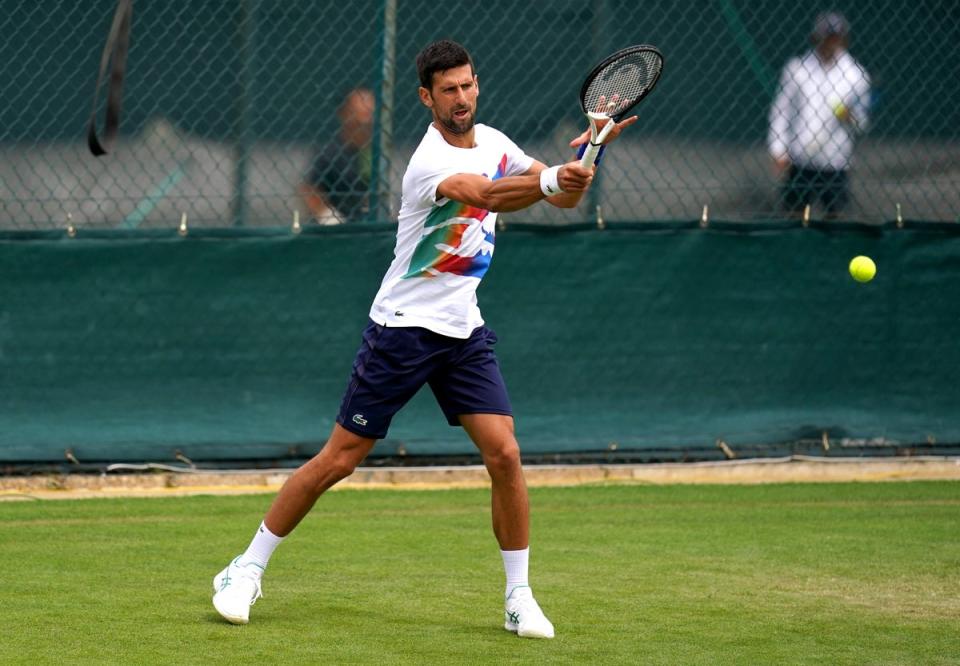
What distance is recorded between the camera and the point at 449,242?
Result: 4922mm

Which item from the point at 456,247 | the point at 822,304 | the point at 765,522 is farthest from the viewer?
the point at 822,304

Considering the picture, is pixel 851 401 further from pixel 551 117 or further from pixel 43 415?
pixel 43 415

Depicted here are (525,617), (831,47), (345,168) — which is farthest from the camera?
(831,47)

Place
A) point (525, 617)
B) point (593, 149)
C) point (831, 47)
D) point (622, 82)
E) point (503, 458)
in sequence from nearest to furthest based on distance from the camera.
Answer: point (593, 149) < point (525, 617) < point (503, 458) < point (622, 82) < point (831, 47)

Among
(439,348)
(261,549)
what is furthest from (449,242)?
(261,549)

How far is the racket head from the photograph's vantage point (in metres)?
4.93

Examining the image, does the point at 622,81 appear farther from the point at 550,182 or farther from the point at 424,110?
the point at 424,110

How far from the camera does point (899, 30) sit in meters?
8.34

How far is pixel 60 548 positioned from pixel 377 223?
2402 mm

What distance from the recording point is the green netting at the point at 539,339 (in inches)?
301

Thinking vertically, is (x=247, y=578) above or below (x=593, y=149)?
below

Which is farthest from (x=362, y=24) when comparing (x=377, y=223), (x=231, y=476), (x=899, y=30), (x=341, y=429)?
(x=341, y=429)

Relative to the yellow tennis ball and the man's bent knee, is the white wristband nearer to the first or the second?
the man's bent knee

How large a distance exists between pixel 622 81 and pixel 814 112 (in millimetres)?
3573
